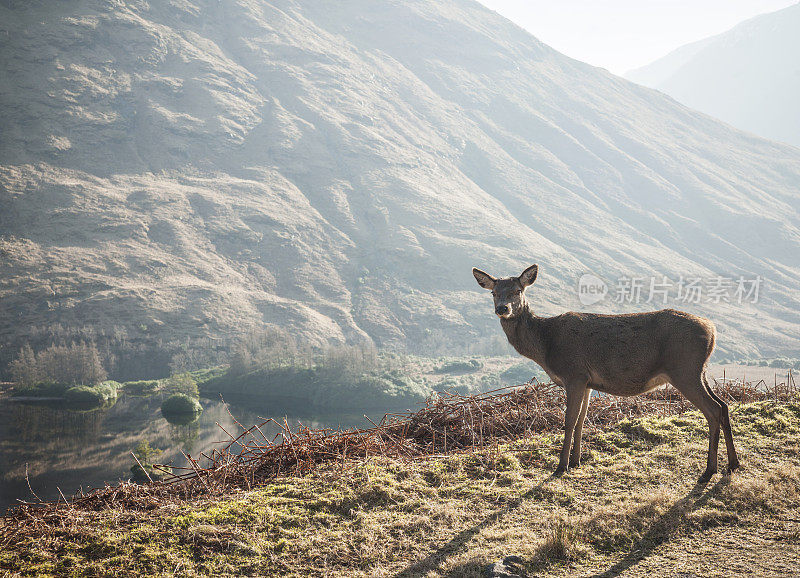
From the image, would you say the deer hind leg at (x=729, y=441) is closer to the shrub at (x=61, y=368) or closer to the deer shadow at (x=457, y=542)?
the deer shadow at (x=457, y=542)

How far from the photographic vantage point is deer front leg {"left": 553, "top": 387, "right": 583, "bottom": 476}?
7316 millimetres

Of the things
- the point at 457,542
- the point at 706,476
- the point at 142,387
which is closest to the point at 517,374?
the point at 142,387

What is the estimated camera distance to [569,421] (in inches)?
295

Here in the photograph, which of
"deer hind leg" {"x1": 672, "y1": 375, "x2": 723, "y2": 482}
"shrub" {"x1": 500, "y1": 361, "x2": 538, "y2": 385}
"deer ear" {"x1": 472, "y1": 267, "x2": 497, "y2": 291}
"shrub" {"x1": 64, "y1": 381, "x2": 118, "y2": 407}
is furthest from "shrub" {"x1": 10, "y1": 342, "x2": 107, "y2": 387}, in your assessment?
"deer hind leg" {"x1": 672, "y1": 375, "x2": 723, "y2": 482}

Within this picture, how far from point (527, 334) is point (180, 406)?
78.8 meters

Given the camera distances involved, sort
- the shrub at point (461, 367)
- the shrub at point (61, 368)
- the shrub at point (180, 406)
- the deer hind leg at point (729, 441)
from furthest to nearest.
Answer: the shrub at point (461, 367), the shrub at point (61, 368), the shrub at point (180, 406), the deer hind leg at point (729, 441)

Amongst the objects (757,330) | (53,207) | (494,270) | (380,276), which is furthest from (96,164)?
(757,330)

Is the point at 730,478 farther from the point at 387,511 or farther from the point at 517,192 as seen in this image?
the point at 517,192

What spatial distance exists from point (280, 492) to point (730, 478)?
5.42 metres

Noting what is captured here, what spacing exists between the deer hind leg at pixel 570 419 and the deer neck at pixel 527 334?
73cm

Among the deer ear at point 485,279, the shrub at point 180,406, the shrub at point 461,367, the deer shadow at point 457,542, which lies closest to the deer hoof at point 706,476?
the deer shadow at point 457,542

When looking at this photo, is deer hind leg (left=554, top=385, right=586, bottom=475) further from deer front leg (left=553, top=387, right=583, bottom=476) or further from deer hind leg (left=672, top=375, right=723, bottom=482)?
deer hind leg (left=672, top=375, right=723, bottom=482)

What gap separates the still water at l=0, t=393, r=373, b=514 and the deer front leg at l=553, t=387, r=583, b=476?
3808 cm

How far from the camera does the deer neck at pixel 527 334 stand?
328 inches
